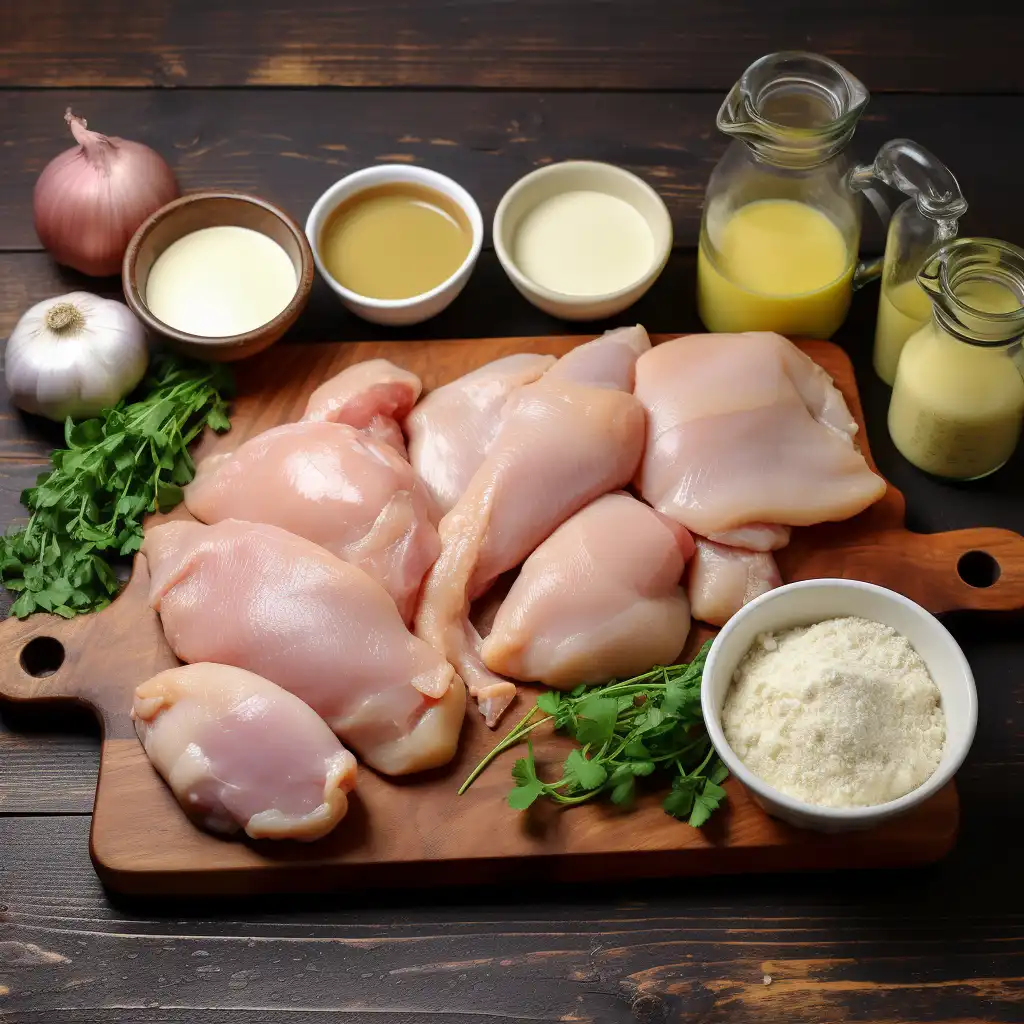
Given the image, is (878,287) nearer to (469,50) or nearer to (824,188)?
(824,188)

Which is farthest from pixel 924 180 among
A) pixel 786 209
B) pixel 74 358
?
pixel 74 358

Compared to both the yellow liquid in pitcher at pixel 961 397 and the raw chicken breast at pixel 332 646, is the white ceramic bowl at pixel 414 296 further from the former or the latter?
the yellow liquid in pitcher at pixel 961 397

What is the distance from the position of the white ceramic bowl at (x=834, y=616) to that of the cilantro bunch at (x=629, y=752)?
0.25 ft

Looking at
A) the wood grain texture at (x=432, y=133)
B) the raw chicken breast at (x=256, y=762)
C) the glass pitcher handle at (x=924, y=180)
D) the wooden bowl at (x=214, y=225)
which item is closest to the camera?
the raw chicken breast at (x=256, y=762)

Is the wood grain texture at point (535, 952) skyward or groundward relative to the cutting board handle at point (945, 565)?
groundward

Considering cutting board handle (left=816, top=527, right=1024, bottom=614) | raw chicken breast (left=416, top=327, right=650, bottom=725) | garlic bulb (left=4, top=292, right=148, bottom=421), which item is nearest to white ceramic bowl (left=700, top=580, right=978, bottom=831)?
cutting board handle (left=816, top=527, right=1024, bottom=614)

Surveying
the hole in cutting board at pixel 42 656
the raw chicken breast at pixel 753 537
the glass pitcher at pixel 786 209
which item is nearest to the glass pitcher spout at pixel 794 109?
the glass pitcher at pixel 786 209

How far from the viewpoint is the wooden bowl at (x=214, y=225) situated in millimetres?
2115

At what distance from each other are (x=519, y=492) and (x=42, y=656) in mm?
826

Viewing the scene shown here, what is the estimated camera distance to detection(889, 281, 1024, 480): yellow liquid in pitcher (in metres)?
2.01

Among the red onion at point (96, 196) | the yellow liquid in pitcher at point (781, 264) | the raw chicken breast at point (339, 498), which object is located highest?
the red onion at point (96, 196)

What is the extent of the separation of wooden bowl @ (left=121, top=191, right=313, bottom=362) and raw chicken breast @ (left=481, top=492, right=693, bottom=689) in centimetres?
63

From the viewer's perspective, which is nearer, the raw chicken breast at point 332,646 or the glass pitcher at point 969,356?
the raw chicken breast at point 332,646

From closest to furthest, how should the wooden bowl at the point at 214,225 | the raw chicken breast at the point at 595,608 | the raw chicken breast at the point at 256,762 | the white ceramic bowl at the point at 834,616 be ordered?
1. the white ceramic bowl at the point at 834,616
2. the raw chicken breast at the point at 256,762
3. the raw chicken breast at the point at 595,608
4. the wooden bowl at the point at 214,225
